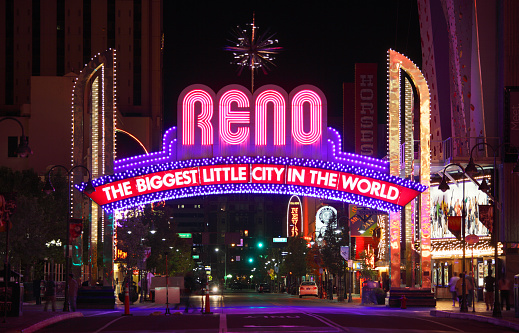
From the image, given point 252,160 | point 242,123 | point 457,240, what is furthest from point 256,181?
point 457,240

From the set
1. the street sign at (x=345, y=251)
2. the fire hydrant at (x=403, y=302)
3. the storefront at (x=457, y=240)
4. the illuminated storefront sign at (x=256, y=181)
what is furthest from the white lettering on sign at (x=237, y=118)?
the street sign at (x=345, y=251)

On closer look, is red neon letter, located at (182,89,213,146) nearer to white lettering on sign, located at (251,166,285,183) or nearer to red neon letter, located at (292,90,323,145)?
white lettering on sign, located at (251,166,285,183)

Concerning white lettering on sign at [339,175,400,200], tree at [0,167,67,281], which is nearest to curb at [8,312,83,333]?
white lettering on sign at [339,175,400,200]

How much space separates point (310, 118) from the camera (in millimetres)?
42219

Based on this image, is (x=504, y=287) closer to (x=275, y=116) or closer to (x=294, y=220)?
(x=275, y=116)

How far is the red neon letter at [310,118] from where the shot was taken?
137 feet

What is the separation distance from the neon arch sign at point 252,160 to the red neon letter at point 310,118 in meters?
0.05

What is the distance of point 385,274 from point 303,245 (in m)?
37.0

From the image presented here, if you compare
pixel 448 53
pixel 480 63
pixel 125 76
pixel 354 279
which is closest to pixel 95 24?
pixel 125 76

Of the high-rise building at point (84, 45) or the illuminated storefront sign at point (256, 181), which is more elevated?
the high-rise building at point (84, 45)

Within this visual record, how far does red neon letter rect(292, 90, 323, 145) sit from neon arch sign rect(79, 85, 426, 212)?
0.16ft

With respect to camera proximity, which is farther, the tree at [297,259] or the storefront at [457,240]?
the tree at [297,259]

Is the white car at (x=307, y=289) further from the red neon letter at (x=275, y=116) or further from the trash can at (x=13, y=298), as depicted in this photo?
the trash can at (x=13, y=298)

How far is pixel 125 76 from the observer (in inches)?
5010
